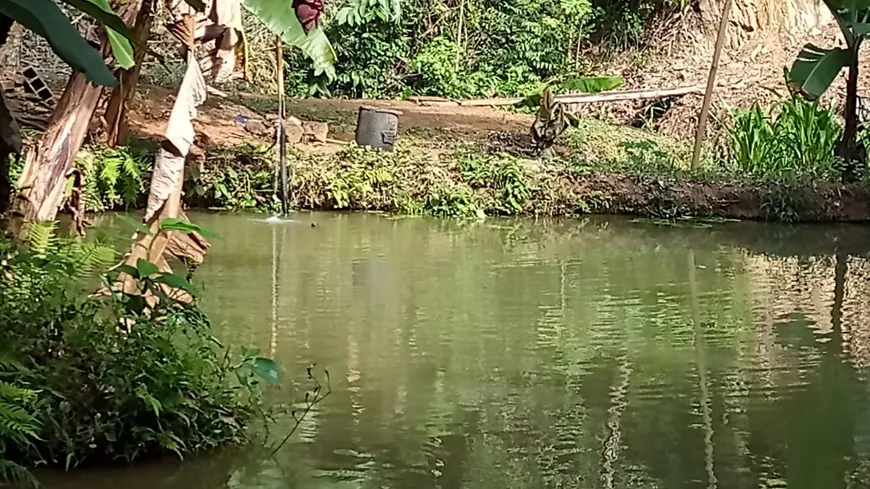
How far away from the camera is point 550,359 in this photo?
4.70 metres

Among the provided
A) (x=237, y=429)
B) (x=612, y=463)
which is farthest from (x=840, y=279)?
(x=237, y=429)

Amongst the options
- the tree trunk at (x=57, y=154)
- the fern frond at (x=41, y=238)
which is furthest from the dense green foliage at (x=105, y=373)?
the tree trunk at (x=57, y=154)

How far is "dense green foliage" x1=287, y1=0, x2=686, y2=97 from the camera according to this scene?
16.3 m

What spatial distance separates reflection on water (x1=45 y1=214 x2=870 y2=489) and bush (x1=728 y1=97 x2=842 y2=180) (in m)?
2.34

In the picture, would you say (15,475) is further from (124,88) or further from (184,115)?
(124,88)

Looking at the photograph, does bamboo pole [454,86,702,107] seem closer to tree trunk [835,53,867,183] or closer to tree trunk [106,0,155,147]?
tree trunk [835,53,867,183]

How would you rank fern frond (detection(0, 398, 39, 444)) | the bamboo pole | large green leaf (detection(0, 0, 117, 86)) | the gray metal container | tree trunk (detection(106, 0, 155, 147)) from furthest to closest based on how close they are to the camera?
the bamboo pole < the gray metal container < tree trunk (detection(106, 0, 155, 147)) < fern frond (detection(0, 398, 39, 444)) < large green leaf (detection(0, 0, 117, 86))

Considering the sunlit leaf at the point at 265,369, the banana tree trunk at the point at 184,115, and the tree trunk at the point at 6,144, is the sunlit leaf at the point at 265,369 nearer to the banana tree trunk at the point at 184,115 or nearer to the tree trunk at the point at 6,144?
the tree trunk at the point at 6,144

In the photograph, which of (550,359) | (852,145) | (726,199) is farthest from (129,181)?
(852,145)

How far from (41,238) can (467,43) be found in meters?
13.7

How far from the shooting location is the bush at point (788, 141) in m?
10.6

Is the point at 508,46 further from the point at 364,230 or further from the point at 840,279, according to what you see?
the point at 840,279

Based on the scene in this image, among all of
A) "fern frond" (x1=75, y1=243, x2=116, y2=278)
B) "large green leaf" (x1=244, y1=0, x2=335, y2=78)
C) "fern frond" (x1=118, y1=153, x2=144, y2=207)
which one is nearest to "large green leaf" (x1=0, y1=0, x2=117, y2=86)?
"fern frond" (x1=75, y1=243, x2=116, y2=278)

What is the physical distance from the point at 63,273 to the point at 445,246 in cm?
471
